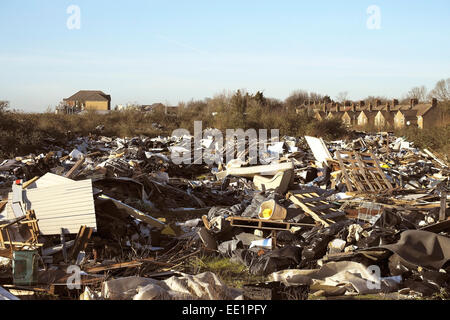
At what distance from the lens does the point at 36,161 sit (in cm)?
1397

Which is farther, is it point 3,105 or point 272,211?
point 3,105

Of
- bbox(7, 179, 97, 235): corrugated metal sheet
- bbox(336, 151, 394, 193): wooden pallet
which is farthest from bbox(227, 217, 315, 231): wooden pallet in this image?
bbox(336, 151, 394, 193): wooden pallet

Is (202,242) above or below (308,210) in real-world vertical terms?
below

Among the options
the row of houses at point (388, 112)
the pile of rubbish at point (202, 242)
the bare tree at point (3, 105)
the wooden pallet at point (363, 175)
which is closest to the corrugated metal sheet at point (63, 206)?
the pile of rubbish at point (202, 242)

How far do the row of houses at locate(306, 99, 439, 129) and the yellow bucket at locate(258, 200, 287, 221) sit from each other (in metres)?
33.3

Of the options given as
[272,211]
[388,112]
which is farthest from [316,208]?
[388,112]

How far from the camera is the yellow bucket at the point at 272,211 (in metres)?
7.80

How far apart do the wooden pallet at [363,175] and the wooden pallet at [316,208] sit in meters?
3.42

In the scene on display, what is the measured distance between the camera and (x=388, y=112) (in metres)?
53.0

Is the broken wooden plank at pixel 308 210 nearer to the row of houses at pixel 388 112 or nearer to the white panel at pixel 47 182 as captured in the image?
the white panel at pixel 47 182

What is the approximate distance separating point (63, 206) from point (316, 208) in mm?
4146

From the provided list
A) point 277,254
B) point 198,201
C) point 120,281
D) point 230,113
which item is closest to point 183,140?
point 230,113

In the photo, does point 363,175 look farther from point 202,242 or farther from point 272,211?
point 202,242
